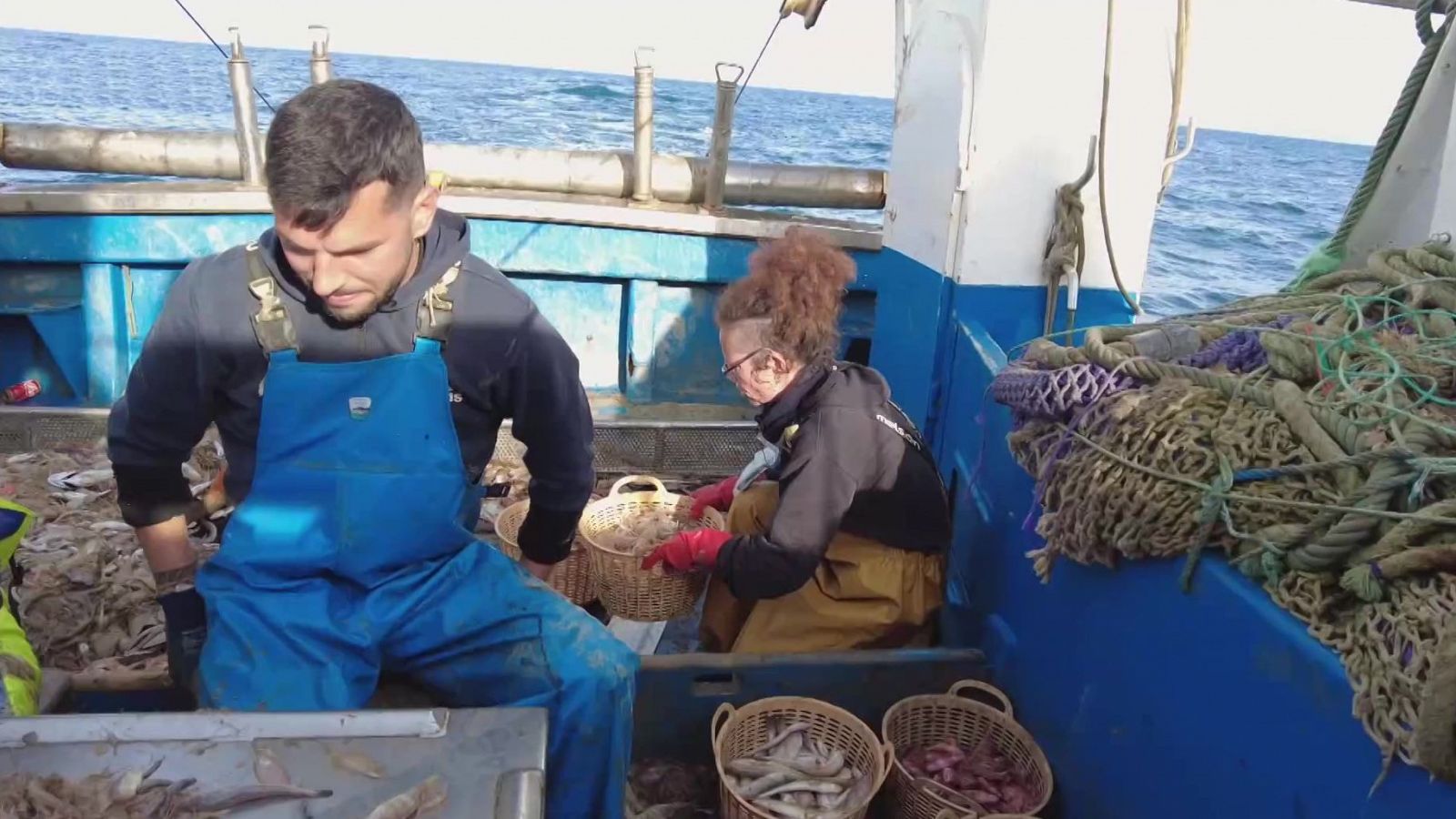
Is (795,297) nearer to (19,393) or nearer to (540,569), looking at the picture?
(540,569)

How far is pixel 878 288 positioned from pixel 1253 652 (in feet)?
10.1

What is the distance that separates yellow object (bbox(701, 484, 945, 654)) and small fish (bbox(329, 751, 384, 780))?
4.93 ft

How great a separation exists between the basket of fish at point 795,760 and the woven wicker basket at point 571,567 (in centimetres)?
97

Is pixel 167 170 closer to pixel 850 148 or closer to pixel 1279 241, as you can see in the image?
pixel 1279 241

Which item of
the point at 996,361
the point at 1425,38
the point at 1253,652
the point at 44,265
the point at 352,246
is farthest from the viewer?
the point at 44,265

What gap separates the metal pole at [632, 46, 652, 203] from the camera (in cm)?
498

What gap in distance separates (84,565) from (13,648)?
1740mm

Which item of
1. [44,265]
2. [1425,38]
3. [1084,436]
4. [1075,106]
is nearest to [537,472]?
[1084,436]

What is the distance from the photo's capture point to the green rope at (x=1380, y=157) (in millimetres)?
2764

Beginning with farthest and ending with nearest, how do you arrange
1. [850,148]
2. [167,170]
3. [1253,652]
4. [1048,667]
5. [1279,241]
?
[850,148]
[1279,241]
[167,170]
[1048,667]
[1253,652]

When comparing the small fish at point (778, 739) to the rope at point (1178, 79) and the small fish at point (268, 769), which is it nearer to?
the small fish at point (268, 769)

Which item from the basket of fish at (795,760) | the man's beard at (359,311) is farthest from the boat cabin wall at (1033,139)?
the man's beard at (359,311)

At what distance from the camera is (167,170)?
5.40 metres

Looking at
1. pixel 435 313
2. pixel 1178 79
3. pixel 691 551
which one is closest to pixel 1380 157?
pixel 1178 79
